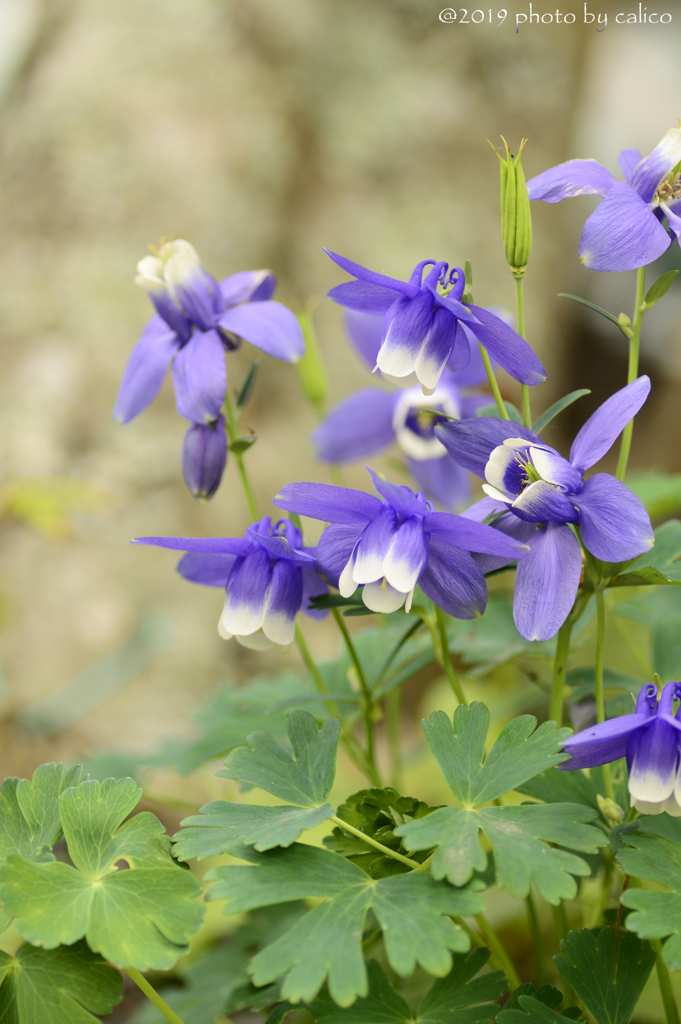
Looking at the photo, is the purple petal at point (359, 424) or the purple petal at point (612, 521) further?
the purple petal at point (359, 424)

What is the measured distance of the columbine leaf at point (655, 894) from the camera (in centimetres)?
47

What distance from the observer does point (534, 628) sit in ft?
1.83

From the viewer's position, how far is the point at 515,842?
508 millimetres

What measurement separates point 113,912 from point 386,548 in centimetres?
34

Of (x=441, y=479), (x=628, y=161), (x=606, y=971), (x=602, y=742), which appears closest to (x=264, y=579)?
(x=602, y=742)

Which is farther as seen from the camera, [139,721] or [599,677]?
[139,721]

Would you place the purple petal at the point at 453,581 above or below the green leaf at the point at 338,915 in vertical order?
above

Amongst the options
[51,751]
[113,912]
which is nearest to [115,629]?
[51,751]

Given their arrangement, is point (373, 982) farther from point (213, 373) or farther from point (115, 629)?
point (115, 629)

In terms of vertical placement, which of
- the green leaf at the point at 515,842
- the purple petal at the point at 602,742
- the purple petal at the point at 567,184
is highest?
the purple petal at the point at 567,184

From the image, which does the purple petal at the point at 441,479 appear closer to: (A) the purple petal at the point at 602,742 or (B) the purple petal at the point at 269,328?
(B) the purple petal at the point at 269,328

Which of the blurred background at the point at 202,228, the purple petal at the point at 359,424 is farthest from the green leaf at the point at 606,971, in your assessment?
the blurred background at the point at 202,228

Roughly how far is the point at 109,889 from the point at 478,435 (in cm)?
45

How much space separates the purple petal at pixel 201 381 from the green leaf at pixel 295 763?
0.30 meters
